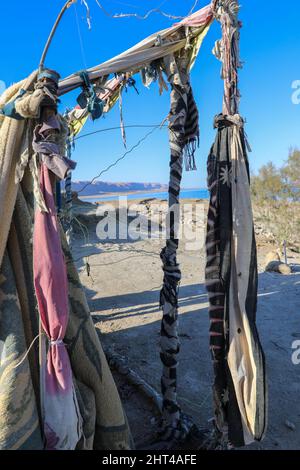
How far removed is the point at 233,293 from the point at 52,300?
118 cm

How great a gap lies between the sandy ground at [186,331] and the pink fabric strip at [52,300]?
152cm

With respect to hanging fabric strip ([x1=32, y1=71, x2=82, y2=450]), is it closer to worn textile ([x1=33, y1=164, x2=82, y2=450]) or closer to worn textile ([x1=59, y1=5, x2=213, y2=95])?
worn textile ([x1=33, y1=164, x2=82, y2=450])

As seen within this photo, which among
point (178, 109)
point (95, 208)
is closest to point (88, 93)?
point (178, 109)

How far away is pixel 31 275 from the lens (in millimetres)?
2014

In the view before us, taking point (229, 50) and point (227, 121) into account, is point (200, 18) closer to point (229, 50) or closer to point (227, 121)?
point (229, 50)

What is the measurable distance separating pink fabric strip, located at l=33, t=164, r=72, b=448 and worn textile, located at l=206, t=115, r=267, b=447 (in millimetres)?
1012

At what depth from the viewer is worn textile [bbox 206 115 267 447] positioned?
216 cm

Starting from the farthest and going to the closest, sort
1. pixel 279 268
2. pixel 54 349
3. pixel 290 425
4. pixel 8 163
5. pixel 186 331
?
pixel 279 268 < pixel 186 331 < pixel 290 425 < pixel 8 163 < pixel 54 349

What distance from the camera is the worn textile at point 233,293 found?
2.16m

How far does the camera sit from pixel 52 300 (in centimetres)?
179

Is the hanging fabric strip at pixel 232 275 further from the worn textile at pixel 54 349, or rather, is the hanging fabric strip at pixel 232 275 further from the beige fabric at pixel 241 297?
the worn textile at pixel 54 349

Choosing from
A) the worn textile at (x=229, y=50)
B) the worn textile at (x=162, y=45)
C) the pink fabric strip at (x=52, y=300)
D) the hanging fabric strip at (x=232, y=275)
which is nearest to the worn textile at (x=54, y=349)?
the pink fabric strip at (x=52, y=300)

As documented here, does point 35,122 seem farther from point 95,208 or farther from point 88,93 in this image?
point 95,208

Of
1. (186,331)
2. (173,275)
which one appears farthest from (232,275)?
(186,331)
